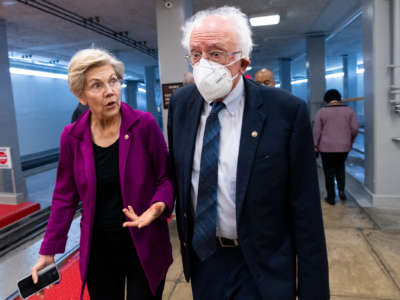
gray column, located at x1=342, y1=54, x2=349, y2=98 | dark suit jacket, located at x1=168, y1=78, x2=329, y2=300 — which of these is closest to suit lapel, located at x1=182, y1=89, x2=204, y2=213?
dark suit jacket, located at x1=168, y1=78, x2=329, y2=300

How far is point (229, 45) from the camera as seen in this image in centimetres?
127

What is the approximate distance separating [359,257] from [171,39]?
408cm

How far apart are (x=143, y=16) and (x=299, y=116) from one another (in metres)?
6.93

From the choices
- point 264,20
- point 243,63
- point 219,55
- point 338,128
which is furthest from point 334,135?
point 219,55

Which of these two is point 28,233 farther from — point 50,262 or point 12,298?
point 50,262

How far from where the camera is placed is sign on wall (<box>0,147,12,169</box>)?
17.0ft

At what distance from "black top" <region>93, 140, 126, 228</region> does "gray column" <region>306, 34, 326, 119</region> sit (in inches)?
390

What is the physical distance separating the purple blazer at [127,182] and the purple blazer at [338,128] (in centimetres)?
426

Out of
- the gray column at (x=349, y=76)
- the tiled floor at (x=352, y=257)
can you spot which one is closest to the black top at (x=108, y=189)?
the tiled floor at (x=352, y=257)

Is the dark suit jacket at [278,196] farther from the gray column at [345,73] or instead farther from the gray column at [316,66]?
the gray column at [345,73]

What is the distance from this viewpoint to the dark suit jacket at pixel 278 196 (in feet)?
4.06

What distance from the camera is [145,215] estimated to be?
1.42 metres

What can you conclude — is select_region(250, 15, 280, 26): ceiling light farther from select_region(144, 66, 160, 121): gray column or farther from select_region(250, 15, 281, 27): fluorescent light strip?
select_region(144, 66, 160, 121): gray column

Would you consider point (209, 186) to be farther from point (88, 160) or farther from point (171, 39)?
point (171, 39)
